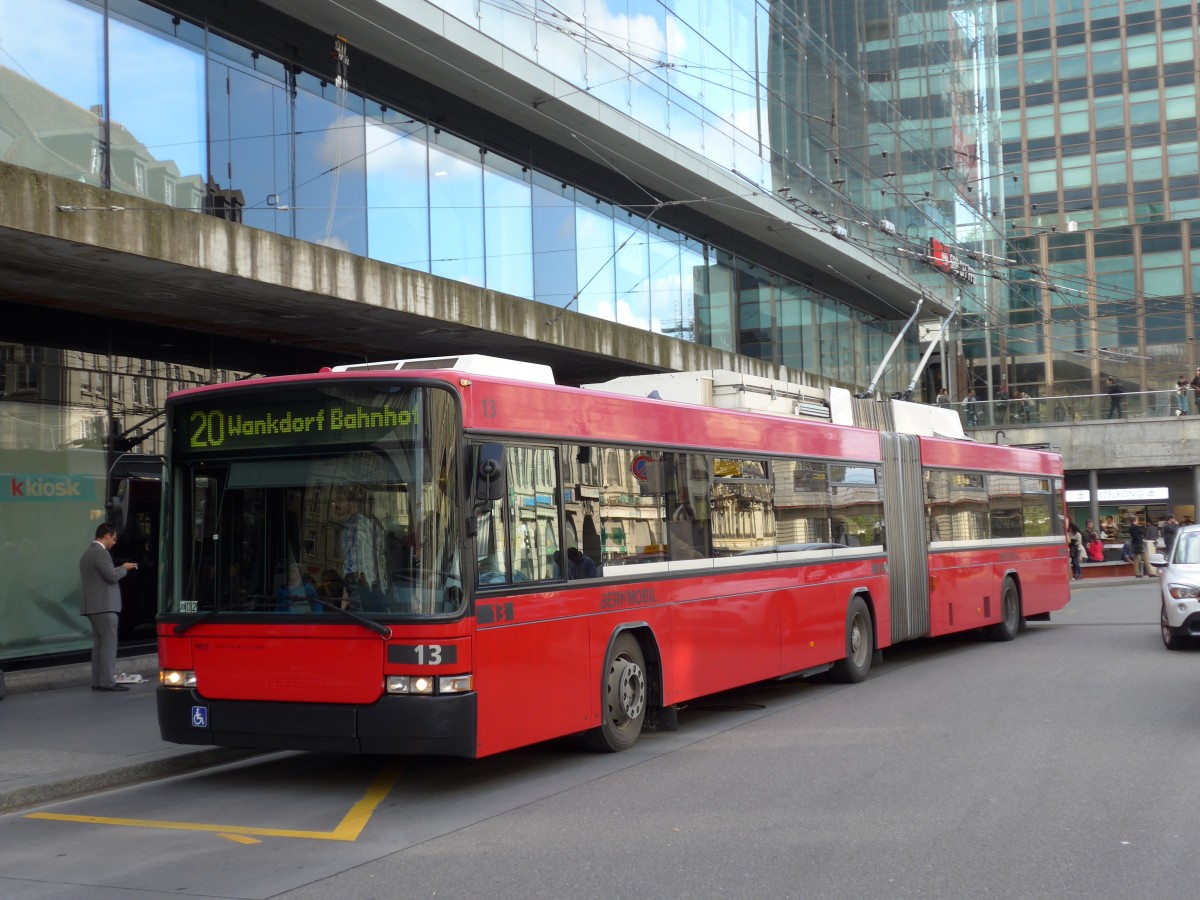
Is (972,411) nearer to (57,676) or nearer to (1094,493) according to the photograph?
(1094,493)

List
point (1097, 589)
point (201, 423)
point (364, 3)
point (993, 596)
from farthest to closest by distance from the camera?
point (1097, 589), point (993, 596), point (364, 3), point (201, 423)

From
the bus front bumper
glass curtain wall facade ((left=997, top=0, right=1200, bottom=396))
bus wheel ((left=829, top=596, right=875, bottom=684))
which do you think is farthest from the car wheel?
glass curtain wall facade ((left=997, top=0, right=1200, bottom=396))

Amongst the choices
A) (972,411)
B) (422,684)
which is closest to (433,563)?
(422,684)

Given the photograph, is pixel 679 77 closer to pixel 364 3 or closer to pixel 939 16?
pixel 364 3

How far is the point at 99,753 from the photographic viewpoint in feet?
32.2

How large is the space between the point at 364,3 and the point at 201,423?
311 inches

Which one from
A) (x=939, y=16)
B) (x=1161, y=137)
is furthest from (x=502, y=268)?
(x=1161, y=137)

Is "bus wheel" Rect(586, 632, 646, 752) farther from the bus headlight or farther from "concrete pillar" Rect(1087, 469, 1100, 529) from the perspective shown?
"concrete pillar" Rect(1087, 469, 1100, 529)

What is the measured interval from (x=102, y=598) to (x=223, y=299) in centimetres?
345

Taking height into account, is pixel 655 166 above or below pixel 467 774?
above

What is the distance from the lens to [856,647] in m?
14.6

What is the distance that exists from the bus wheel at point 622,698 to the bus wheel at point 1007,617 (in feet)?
33.7

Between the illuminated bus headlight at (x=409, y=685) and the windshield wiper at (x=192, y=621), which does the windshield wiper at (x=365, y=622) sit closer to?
the illuminated bus headlight at (x=409, y=685)

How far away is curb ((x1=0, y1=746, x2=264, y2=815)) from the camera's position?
27.9 ft
